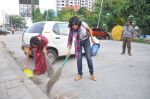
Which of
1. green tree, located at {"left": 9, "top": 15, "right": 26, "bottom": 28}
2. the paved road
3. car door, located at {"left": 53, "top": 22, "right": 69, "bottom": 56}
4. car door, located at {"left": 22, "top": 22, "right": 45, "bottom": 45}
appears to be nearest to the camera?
the paved road

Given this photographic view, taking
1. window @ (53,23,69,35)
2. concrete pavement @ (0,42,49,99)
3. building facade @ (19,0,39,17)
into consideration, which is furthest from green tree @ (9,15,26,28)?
concrete pavement @ (0,42,49,99)

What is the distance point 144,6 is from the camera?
24.6m

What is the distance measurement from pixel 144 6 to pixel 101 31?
631 centimetres

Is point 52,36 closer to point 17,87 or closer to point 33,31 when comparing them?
point 33,31

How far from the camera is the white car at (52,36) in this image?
8.95 meters

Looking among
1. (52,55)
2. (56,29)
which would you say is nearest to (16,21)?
(56,29)

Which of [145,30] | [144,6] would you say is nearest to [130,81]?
[144,6]

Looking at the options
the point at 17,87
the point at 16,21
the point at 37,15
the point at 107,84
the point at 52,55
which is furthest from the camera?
the point at 16,21

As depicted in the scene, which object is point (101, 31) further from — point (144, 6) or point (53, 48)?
point (53, 48)

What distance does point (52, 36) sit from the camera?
905 cm

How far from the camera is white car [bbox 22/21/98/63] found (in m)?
8.95

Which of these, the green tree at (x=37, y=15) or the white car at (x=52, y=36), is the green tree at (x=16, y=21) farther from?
the white car at (x=52, y=36)

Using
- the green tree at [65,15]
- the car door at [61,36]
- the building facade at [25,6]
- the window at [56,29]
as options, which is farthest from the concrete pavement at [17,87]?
the building facade at [25,6]

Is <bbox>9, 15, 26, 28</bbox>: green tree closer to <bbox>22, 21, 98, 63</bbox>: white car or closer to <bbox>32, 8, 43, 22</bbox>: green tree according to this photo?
<bbox>32, 8, 43, 22</bbox>: green tree
